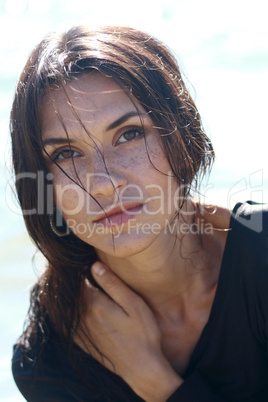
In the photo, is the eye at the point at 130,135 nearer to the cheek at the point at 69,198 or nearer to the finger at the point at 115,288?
the cheek at the point at 69,198

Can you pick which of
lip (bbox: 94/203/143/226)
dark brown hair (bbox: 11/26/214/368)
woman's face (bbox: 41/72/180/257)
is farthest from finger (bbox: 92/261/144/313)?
lip (bbox: 94/203/143/226)

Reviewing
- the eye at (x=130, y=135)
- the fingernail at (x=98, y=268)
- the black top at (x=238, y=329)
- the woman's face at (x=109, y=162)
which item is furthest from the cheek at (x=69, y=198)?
the black top at (x=238, y=329)

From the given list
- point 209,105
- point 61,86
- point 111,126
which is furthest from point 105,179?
point 209,105

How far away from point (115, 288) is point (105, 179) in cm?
64

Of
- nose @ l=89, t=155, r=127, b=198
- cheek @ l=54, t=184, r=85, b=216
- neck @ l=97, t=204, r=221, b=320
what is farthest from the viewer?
neck @ l=97, t=204, r=221, b=320

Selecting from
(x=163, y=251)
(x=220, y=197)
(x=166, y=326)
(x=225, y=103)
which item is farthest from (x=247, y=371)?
(x=225, y=103)

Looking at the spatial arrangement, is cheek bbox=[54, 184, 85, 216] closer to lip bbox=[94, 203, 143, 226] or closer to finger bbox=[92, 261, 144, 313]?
lip bbox=[94, 203, 143, 226]

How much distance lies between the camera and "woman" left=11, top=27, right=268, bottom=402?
7.64ft

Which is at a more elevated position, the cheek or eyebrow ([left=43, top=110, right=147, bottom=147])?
eyebrow ([left=43, top=110, right=147, bottom=147])

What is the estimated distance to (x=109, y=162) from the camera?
2303 mm

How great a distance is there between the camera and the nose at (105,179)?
7.41 feet

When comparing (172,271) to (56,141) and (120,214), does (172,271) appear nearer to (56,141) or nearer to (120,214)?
(120,214)

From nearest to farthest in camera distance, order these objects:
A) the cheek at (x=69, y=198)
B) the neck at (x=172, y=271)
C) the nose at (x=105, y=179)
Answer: the nose at (x=105, y=179), the cheek at (x=69, y=198), the neck at (x=172, y=271)

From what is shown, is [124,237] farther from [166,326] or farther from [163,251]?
[166,326]
